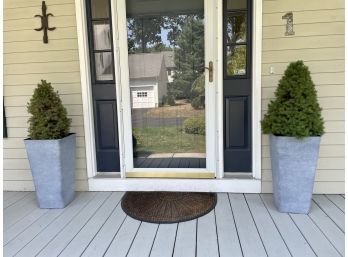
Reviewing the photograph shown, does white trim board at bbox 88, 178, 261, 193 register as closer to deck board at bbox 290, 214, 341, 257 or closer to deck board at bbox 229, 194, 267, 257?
deck board at bbox 229, 194, 267, 257

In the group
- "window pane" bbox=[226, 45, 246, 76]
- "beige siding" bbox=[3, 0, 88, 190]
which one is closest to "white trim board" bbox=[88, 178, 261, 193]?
"beige siding" bbox=[3, 0, 88, 190]

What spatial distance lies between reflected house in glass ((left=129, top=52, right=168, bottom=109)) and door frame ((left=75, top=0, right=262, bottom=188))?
0.16 m

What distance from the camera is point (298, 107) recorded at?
80.5 inches

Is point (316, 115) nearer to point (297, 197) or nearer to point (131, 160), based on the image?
point (297, 197)

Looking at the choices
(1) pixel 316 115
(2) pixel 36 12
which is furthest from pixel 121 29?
(1) pixel 316 115

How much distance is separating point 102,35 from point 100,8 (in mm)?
238

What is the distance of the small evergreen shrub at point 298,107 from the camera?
80.3 inches

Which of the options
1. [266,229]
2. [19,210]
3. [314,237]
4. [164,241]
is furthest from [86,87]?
[314,237]

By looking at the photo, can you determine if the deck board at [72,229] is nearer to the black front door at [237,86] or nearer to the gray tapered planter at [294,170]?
the black front door at [237,86]

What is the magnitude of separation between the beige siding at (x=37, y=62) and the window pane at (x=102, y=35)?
Answer: 186 millimetres

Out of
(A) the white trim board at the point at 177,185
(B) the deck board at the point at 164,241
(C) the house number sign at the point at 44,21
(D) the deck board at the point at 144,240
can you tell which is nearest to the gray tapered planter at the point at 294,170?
(A) the white trim board at the point at 177,185

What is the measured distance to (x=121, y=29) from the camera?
2.59 m

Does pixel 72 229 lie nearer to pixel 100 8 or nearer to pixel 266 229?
pixel 266 229

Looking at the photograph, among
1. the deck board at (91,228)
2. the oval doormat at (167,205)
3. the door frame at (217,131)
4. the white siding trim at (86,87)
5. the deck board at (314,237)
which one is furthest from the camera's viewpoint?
the white siding trim at (86,87)
